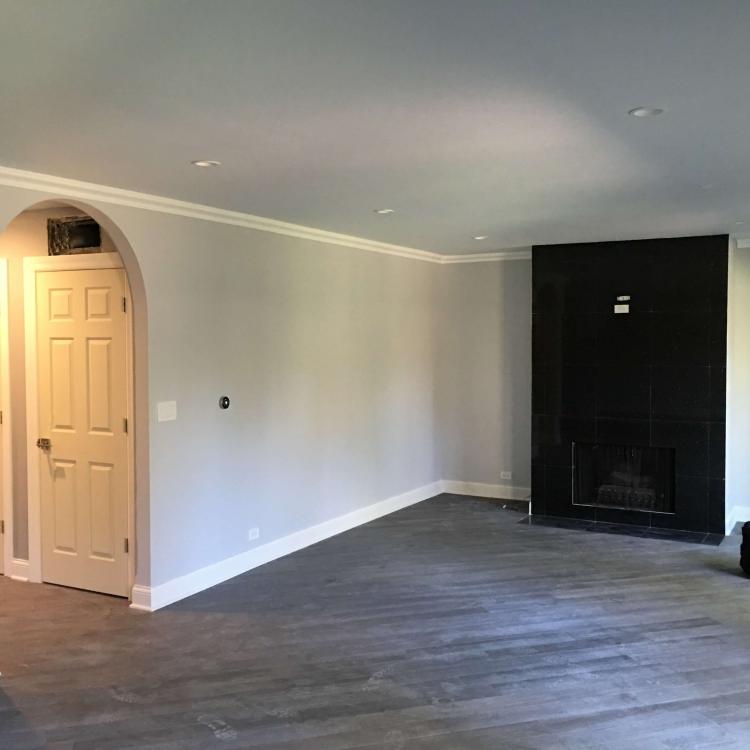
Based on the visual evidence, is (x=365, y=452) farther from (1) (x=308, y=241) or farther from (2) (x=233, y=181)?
(2) (x=233, y=181)

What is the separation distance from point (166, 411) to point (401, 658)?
2.06 metres

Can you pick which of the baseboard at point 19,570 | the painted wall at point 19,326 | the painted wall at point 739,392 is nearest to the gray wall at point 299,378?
the painted wall at point 19,326

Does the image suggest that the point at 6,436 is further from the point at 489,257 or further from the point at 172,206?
the point at 489,257

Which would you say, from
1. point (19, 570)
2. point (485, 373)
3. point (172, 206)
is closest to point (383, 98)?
point (172, 206)

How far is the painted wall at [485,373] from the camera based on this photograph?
7613 millimetres

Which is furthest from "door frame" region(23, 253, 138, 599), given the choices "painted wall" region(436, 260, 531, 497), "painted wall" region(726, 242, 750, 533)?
"painted wall" region(726, 242, 750, 533)

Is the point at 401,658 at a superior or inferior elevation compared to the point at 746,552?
inferior

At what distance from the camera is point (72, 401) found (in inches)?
197

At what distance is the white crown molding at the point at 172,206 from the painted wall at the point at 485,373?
3.10ft

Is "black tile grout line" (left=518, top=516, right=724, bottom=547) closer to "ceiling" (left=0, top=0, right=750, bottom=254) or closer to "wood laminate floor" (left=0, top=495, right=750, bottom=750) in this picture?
"wood laminate floor" (left=0, top=495, right=750, bottom=750)

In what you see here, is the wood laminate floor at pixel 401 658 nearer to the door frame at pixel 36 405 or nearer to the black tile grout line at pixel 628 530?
the door frame at pixel 36 405

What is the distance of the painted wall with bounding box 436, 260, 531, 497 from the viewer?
761cm

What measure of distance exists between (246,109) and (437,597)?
3.28 meters

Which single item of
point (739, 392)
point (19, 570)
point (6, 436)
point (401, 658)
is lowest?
point (401, 658)
